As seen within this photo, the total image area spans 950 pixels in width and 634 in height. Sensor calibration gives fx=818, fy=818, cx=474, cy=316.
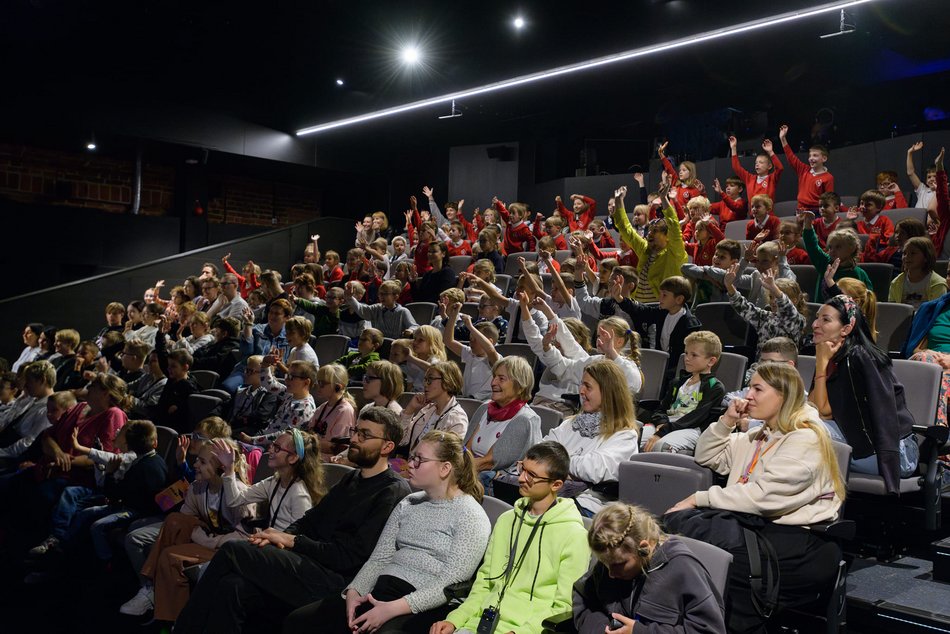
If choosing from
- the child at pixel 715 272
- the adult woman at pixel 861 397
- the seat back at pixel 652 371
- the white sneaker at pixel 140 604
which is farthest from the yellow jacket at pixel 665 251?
the white sneaker at pixel 140 604

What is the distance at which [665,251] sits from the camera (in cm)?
569

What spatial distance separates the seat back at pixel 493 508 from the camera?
2986 mm

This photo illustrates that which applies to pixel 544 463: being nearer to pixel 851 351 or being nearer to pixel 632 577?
pixel 632 577

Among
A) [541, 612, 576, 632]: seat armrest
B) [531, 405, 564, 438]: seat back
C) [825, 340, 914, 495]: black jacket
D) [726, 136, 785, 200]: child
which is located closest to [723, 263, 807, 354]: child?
[825, 340, 914, 495]: black jacket

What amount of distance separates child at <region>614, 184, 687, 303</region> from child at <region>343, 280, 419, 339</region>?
1.79 m

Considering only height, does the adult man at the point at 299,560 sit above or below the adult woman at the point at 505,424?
below

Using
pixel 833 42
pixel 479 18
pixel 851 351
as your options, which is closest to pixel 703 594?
pixel 851 351

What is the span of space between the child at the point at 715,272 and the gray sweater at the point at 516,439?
2.00 meters

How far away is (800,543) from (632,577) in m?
0.65

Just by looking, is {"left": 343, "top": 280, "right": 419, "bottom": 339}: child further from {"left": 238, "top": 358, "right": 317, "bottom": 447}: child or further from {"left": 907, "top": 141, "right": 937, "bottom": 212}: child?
{"left": 907, "top": 141, "right": 937, "bottom": 212}: child

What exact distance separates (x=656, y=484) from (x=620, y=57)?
18.0 ft

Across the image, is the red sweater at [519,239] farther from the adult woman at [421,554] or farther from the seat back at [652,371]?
the adult woman at [421,554]

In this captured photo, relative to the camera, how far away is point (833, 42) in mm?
9062

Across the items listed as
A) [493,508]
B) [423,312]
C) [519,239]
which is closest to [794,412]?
[493,508]
